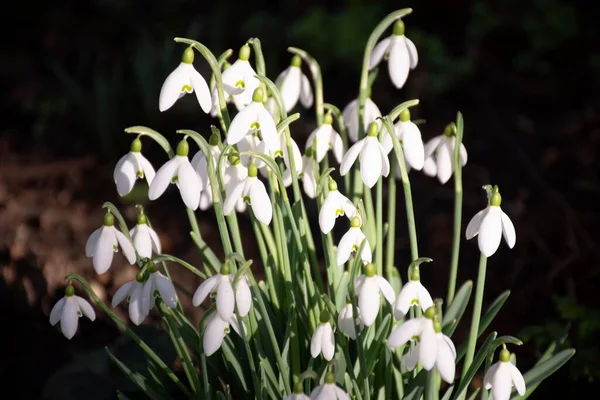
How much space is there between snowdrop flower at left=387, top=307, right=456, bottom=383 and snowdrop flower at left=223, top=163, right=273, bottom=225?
1.06ft

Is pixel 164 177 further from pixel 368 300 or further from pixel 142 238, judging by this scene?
pixel 368 300

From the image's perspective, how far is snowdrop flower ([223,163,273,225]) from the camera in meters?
1.46

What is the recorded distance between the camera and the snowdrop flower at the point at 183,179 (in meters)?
1.47

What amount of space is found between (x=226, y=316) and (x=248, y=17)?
3604 millimetres

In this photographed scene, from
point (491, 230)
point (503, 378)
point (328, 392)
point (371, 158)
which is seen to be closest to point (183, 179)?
point (371, 158)

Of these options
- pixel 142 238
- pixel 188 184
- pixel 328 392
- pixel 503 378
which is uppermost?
pixel 188 184

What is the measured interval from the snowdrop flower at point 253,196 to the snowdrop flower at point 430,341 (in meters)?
0.32

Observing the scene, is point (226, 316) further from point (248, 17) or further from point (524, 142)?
point (248, 17)

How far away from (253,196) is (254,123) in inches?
5.4

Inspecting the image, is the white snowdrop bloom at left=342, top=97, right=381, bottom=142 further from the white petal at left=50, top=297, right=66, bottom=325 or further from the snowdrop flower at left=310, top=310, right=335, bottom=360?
the white petal at left=50, top=297, right=66, bottom=325

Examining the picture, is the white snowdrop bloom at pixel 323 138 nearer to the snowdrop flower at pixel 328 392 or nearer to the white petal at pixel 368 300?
the white petal at pixel 368 300

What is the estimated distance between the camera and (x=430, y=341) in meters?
1.34

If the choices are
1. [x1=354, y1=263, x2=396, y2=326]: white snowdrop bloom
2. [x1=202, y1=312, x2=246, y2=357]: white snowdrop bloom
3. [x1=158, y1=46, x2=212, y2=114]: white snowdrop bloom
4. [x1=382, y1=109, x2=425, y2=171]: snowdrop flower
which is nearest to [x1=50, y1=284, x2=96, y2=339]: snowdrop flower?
[x1=202, y1=312, x2=246, y2=357]: white snowdrop bloom

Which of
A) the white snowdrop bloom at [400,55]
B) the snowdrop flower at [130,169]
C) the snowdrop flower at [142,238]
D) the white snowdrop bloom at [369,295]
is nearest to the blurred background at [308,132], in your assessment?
the snowdrop flower at [142,238]
